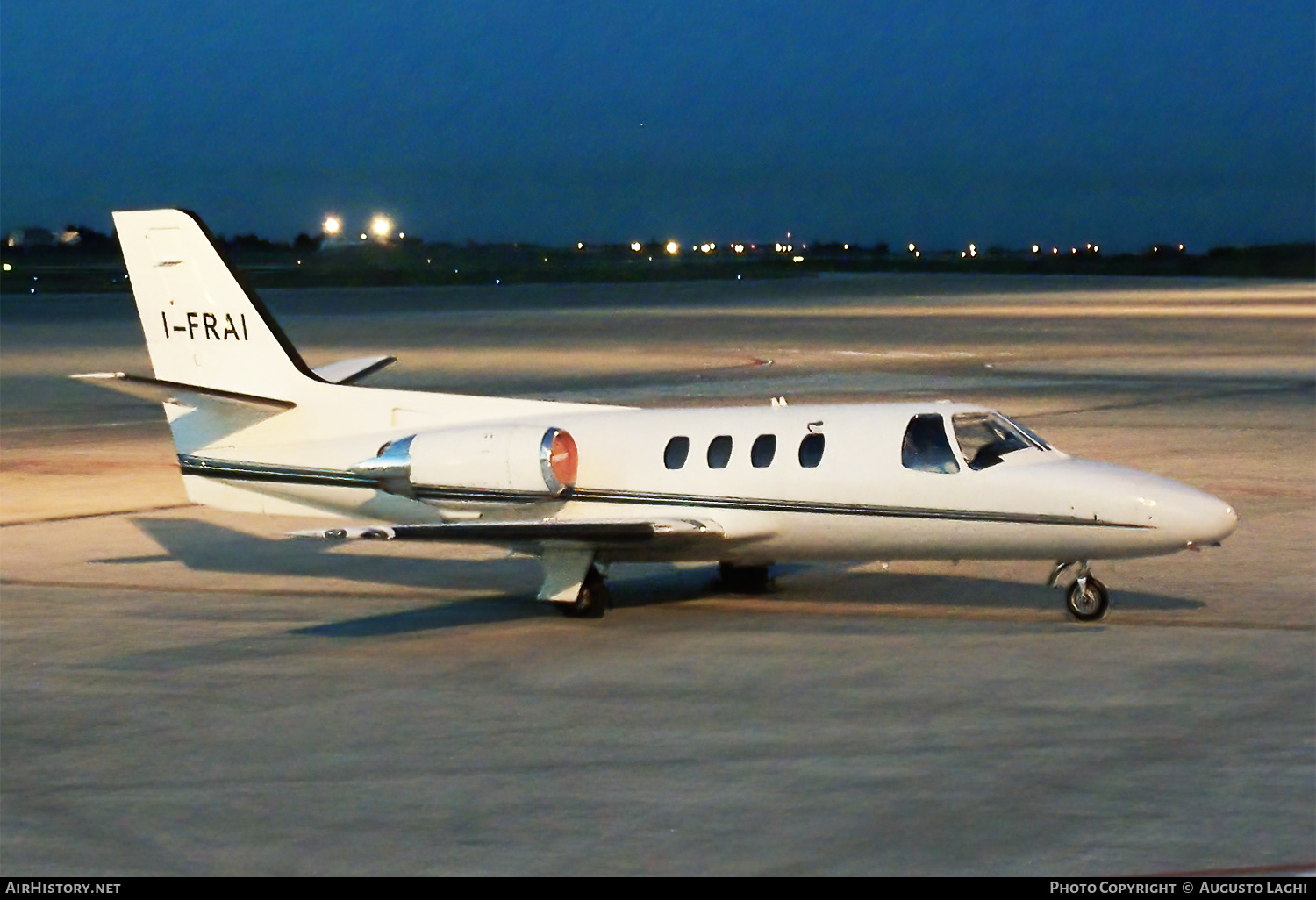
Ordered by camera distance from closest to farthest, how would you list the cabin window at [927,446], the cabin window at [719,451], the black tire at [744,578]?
the cabin window at [927,446] → the cabin window at [719,451] → the black tire at [744,578]

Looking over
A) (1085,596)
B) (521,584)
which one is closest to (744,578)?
(521,584)

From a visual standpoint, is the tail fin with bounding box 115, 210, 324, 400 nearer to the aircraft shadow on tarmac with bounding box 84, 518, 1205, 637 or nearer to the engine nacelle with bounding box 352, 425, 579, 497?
the engine nacelle with bounding box 352, 425, 579, 497

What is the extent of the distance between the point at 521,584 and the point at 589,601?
91.1 inches

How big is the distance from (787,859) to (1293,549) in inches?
472

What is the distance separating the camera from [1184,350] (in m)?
52.9

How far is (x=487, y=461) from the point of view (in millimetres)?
16844

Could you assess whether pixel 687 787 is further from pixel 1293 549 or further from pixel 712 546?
pixel 1293 549

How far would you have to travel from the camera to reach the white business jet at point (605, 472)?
50.9ft

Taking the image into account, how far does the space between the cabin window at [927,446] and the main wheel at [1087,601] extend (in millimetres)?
1581

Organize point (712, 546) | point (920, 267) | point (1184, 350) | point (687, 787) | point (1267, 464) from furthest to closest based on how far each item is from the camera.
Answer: point (920, 267)
point (1184, 350)
point (1267, 464)
point (712, 546)
point (687, 787)

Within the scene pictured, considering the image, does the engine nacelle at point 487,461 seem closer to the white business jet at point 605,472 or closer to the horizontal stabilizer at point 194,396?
the white business jet at point 605,472

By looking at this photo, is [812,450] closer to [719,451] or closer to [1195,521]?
[719,451]

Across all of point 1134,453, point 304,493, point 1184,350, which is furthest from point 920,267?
point 304,493

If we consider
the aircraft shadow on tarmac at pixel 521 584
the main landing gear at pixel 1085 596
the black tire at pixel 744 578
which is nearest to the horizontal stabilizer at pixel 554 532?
the aircraft shadow on tarmac at pixel 521 584
